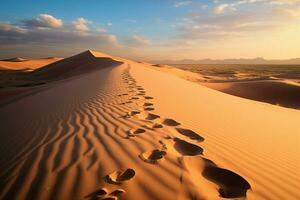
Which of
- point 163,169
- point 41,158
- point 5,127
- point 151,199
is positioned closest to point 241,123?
point 163,169

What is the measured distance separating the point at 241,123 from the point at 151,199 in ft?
11.2

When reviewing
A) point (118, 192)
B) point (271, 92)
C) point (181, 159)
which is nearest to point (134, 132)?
point (181, 159)

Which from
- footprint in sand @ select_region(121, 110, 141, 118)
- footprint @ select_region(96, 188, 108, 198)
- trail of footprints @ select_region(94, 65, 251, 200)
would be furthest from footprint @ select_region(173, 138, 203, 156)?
footprint in sand @ select_region(121, 110, 141, 118)

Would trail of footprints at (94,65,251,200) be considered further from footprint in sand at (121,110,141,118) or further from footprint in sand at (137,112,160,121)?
footprint in sand at (121,110,141,118)

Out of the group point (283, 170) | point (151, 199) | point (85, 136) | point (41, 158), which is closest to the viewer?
point (151, 199)

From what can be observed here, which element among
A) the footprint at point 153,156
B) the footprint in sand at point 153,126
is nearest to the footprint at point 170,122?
the footprint in sand at point 153,126

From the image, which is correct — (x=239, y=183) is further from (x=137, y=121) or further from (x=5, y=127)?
(x=5, y=127)

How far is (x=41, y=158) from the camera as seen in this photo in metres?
2.94

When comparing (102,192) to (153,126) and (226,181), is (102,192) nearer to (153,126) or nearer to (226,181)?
(226,181)

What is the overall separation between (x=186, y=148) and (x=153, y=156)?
0.52 m

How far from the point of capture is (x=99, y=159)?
2.81m

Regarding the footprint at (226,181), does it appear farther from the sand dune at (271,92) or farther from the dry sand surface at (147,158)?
the sand dune at (271,92)

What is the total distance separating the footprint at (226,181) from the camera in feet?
7.27

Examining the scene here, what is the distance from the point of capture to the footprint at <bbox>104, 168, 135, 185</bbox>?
234cm
